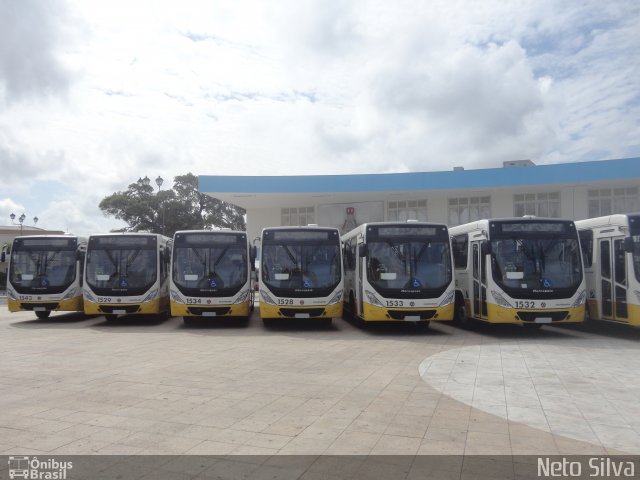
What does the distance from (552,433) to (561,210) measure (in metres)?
25.7

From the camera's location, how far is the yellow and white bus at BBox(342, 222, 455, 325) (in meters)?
14.1

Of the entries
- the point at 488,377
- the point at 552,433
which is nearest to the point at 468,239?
the point at 488,377

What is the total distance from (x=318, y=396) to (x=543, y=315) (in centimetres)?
823

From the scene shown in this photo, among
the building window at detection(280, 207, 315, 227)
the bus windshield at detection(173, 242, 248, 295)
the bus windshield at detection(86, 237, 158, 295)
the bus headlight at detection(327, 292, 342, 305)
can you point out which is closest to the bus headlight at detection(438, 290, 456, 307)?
the bus headlight at detection(327, 292, 342, 305)

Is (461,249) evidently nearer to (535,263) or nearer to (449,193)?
(535,263)

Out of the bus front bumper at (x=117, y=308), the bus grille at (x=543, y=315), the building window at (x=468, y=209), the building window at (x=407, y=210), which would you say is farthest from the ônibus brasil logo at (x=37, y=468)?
the building window at (x=407, y=210)

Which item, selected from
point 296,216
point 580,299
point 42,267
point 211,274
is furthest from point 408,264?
point 296,216

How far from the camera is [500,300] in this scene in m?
13.6

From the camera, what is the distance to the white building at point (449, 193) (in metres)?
26.8

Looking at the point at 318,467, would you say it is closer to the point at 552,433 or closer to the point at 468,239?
the point at 552,433

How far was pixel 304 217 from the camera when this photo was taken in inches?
1404

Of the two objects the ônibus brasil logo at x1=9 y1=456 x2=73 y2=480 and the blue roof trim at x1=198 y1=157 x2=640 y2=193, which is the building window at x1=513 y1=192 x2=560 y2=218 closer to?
the blue roof trim at x1=198 y1=157 x2=640 y2=193

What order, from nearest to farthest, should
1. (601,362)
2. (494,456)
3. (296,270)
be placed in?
(494,456)
(601,362)
(296,270)

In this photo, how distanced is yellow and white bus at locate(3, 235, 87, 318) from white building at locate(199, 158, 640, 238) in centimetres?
1254
